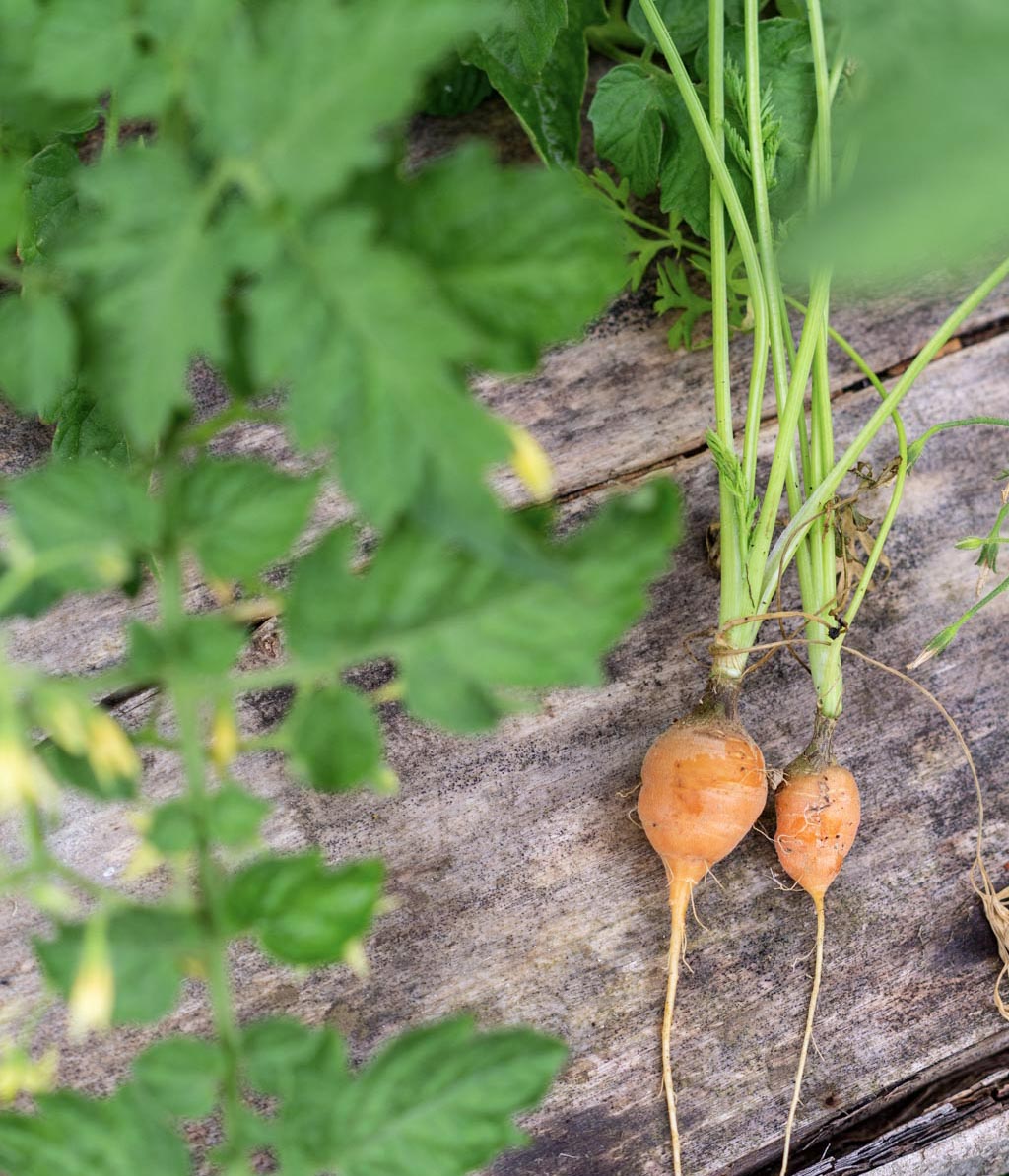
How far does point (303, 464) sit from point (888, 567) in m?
0.67

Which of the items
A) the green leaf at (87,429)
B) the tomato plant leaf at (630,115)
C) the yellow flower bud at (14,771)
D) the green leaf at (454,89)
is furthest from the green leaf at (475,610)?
the green leaf at (454,89)

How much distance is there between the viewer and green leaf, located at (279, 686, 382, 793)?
0.55m

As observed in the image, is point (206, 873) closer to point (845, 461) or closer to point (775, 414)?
point (845, 461)

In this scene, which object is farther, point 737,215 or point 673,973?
point 673,973

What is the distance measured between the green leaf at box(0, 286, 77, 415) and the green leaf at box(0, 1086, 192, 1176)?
381 millimetres

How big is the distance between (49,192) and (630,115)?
539 mm

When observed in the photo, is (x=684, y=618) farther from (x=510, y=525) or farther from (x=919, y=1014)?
(x=510, y=525)

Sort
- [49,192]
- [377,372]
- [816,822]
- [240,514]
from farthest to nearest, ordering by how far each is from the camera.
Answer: [816,822]
[49,192]
[240,514]
[377,372]

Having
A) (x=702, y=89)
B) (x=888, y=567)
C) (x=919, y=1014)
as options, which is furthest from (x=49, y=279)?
(x=919, y=1014)

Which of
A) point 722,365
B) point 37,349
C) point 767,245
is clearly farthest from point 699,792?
point 37,349

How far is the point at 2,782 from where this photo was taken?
490 millimetres

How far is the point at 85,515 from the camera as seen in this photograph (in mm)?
544

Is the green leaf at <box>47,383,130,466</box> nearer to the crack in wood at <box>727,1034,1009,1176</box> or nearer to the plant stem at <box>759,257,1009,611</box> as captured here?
the plant stem at <box>759,257,1009,611</box>

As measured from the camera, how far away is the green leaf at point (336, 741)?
0.55 metres
